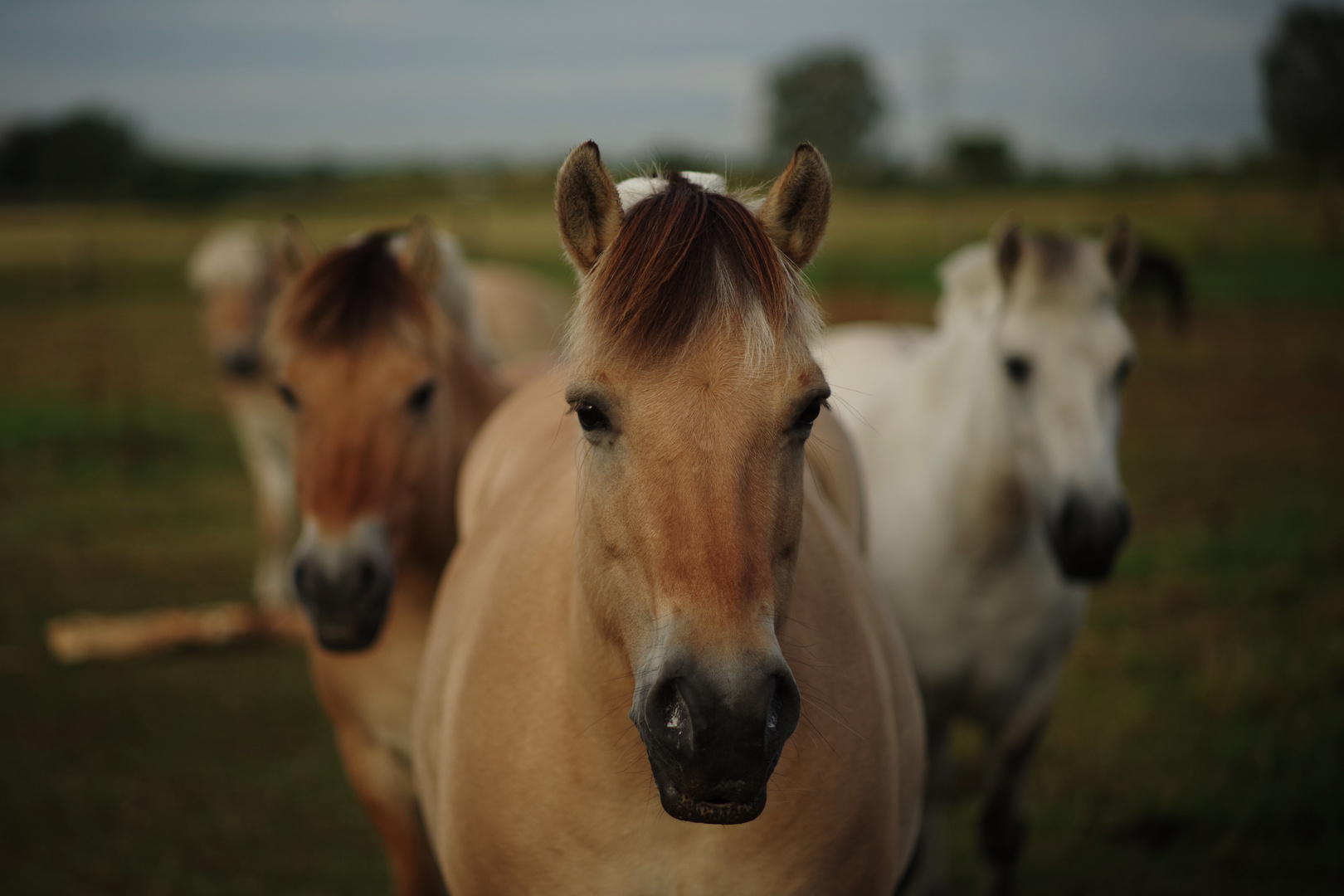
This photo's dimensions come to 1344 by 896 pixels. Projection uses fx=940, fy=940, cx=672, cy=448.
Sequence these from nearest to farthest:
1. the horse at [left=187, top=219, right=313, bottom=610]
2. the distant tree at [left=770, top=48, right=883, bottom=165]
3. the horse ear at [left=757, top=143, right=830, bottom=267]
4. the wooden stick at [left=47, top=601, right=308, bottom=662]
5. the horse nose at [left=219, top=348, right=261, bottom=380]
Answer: the horse ear at [left=757, top=143, right=830, bottom=267], the wooden stick at [left=47, top=601, right=308, bottom=662], the horse at [left=187, top=219, right=313, bottom=610], the horse nose at [left=219, top=348, right=261, bottom=380], the distant tree at [left=770, top=48, right=883, bottom=165]

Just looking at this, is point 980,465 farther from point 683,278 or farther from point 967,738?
point 967,738

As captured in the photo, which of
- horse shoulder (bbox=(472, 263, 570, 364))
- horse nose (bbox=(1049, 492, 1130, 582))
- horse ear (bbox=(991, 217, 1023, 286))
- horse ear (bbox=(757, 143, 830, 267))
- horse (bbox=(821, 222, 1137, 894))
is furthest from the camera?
horse shoulder (bbox=(472, 263, 570, 364))

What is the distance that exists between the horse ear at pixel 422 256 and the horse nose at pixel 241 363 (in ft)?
15.2

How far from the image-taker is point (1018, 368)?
10.3 ft

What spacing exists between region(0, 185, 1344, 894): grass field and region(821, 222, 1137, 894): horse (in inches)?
29.4

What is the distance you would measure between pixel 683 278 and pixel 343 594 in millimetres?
1545

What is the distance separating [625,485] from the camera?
4.89ft

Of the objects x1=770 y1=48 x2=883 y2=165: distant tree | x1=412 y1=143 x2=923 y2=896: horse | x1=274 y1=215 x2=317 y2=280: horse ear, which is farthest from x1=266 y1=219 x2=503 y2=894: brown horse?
x1=770 y1=48 x2=883 y2=165: distant tree

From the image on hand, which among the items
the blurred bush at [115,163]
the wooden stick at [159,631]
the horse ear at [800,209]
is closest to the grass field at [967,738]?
the wooden stick at [159,631]

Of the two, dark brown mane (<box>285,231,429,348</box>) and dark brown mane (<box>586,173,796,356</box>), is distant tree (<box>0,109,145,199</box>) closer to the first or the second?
dark brown mane (<box>285,231,429,348</box>)

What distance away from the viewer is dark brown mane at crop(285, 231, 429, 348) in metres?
2.81

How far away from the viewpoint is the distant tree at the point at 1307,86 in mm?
34938

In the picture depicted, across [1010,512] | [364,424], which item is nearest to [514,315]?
[364,424]

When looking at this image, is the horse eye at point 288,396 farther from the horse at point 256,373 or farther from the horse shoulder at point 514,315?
the horse at point 256,373
